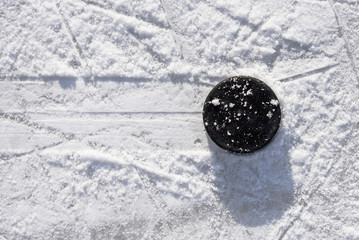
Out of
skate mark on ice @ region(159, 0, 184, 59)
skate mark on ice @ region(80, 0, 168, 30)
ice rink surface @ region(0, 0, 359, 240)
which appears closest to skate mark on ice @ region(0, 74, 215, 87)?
ice rink surface @ region(0, 0, 359, 240)

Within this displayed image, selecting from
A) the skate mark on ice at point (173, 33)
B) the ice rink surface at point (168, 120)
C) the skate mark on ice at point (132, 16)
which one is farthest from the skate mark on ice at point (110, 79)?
the skate mark on ice at point (132, 16)

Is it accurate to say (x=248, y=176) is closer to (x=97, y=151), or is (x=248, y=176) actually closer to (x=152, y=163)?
(x=152, y=163)

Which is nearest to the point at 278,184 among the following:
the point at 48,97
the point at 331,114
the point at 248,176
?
the point at 248,176

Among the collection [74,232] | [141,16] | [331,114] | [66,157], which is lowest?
[74,232]

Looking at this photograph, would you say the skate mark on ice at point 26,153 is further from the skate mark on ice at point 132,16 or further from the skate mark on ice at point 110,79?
the skate mark on ice at point 132,16

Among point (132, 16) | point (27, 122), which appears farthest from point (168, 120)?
point (27, 122)
